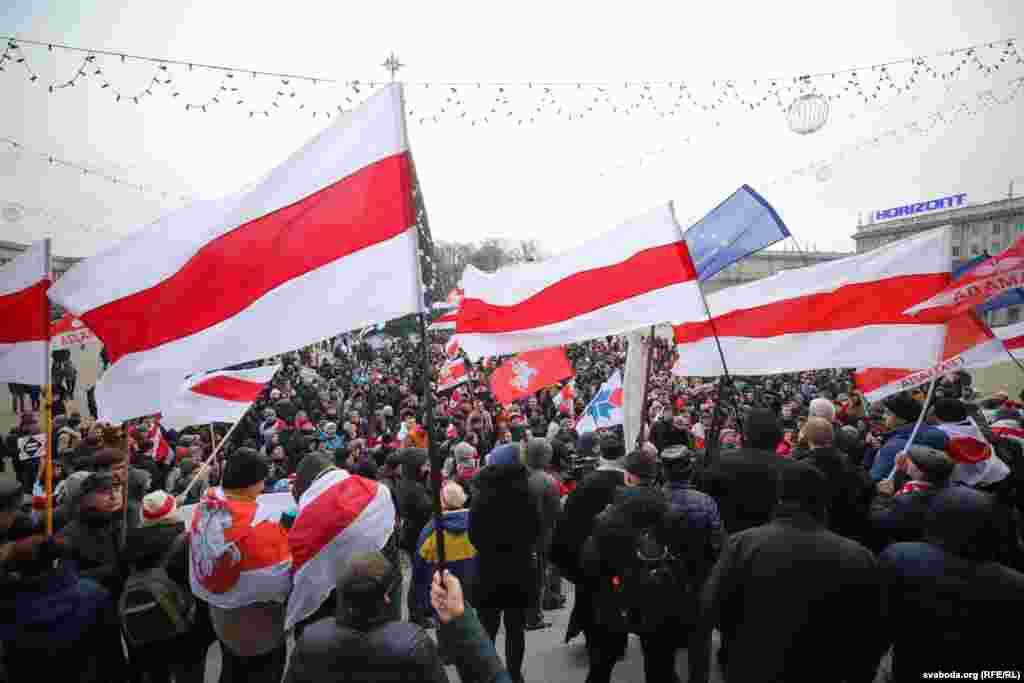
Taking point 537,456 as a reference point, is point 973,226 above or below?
above

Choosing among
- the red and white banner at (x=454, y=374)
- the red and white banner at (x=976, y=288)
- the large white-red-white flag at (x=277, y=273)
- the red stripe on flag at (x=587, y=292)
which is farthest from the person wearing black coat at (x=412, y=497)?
the red and white banner at (x=454, y=374)

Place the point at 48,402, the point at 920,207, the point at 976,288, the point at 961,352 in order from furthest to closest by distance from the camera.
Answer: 1. the point at 920,207
2. the point at 961,352
3. the point at 976,288
4. the point at 48,402

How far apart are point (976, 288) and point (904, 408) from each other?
1147mm

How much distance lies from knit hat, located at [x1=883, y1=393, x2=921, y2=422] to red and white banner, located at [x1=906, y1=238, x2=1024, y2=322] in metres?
0.82

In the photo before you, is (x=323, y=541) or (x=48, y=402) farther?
(x=48, y=402)

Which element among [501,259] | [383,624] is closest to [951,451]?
[383,624]

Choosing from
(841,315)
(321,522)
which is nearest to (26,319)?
(321,522)

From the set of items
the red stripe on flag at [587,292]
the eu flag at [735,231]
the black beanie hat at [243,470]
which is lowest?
the black beanie hat at [243,470]

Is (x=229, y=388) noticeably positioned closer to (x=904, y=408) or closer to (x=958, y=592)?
(x=958, y=592)

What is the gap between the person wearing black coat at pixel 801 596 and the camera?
256 centimetres

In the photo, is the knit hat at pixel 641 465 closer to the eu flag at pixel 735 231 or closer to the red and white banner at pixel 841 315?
the red and white banner at pixel 841 315

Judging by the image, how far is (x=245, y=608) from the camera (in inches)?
126

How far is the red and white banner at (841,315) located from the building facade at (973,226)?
241 feet

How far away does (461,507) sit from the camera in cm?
448
